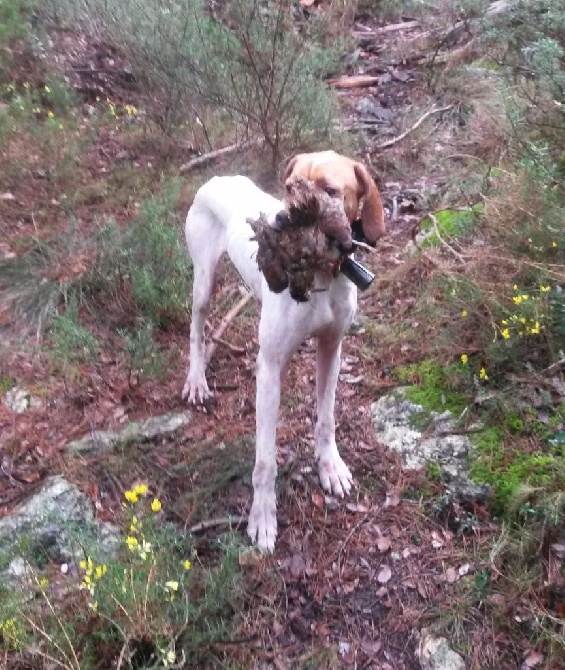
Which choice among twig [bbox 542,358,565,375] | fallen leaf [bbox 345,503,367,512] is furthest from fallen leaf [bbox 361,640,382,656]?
twig [bbox 542,358,565,375]

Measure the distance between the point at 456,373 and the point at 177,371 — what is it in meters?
1.80

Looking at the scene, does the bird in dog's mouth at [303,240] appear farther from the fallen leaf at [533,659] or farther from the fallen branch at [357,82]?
the fallen branch at [357,82]

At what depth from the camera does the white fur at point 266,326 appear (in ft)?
10.3

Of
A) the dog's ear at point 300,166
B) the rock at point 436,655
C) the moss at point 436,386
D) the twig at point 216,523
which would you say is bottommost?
the twig at point 216,523

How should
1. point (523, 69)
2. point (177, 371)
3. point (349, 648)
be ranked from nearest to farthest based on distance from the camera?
point (349, 648) → point (177, 371) → point (523, 69)

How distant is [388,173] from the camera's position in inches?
260

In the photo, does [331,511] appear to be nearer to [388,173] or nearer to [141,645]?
[141,645]

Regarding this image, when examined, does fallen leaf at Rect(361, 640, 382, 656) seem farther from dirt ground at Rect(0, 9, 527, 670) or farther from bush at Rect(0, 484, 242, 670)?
bush at Rect(0, 484, 242, 670)

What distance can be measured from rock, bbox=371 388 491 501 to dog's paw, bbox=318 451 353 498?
0.32 m


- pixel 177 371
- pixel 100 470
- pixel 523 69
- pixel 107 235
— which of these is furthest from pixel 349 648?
pixel 523 69

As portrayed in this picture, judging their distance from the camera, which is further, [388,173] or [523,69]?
[388,173]

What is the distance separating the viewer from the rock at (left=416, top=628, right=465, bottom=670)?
282 cm

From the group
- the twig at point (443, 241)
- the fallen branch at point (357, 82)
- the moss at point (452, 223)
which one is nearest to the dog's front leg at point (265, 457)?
the twig at point (443, 241)

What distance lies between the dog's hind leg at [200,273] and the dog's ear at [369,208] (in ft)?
3.88
